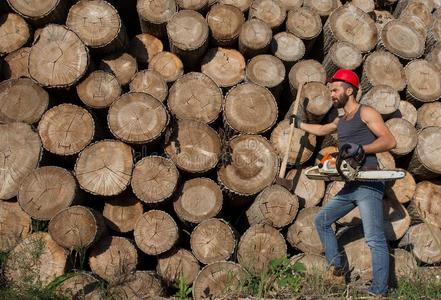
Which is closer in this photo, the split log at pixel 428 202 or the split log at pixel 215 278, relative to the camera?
the split log at pixel 215 278

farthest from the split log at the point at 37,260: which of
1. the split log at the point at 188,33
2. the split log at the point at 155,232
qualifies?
the split log at the point at 188,33

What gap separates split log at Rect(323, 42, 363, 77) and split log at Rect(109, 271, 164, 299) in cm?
312

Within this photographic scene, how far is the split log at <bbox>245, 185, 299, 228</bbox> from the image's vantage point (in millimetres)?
4828

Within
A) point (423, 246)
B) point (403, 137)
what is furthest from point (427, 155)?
point (423, 246)

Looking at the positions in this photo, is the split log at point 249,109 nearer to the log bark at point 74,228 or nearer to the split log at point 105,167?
the split log at point 105,167

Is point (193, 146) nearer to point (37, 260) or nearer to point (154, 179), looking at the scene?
point (154, 179)

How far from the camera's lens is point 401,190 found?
516cm

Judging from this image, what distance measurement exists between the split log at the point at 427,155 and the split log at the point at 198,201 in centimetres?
216

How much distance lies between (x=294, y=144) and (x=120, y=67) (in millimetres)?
2154

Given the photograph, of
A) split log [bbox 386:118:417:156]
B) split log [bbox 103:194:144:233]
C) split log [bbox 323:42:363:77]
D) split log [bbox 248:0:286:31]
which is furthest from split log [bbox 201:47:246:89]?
split log [bbox 386:118:417:156]

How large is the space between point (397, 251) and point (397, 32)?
2883 millimetres

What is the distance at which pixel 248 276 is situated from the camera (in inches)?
173

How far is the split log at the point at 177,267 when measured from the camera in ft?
15.7

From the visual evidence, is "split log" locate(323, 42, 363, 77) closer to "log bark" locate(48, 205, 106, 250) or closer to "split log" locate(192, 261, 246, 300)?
"split log" locate(192, 261, 246, 300)
